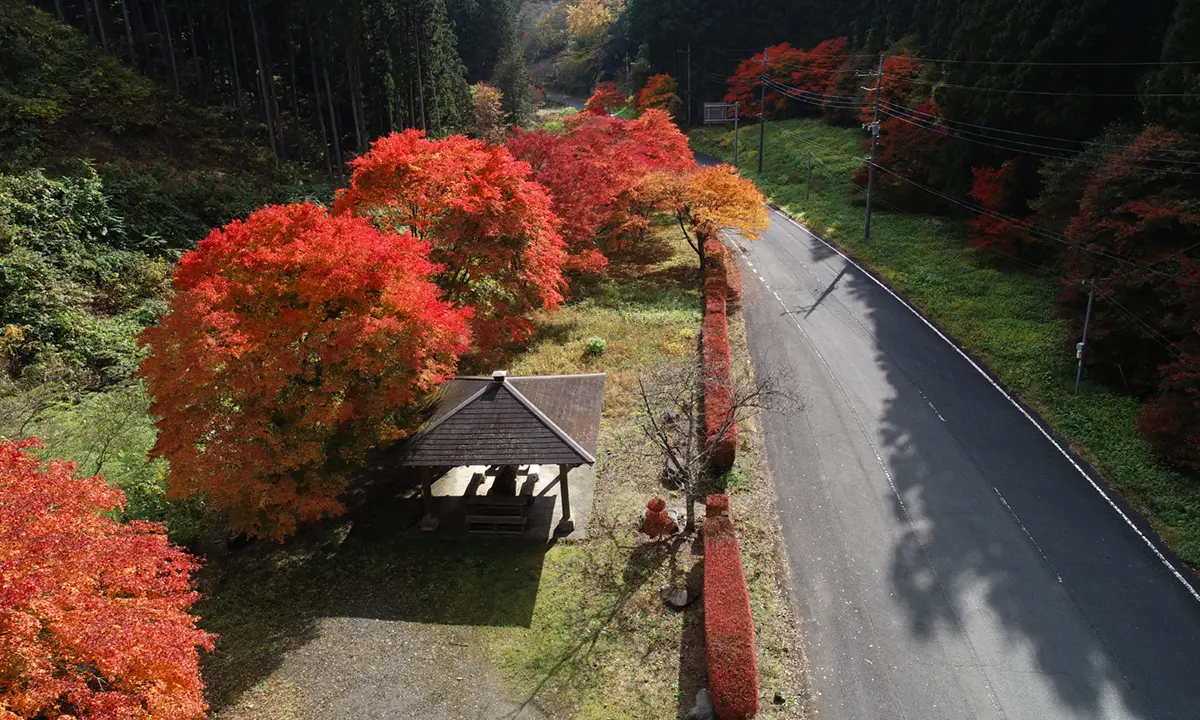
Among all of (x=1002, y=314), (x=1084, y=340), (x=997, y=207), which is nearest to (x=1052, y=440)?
(x=1084, y=340)

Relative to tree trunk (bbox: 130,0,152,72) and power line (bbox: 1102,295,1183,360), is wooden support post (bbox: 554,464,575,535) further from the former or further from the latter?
tree trunk (bbox: 130,0,152,72)

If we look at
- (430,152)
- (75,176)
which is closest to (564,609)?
(430,152)

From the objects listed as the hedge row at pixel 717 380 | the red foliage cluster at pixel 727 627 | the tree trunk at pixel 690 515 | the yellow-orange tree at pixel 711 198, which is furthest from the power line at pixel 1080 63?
the red foliage cluster at pixel 727 627

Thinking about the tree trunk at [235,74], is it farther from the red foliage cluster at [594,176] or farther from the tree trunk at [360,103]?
the red foliage cluster at [594,176]

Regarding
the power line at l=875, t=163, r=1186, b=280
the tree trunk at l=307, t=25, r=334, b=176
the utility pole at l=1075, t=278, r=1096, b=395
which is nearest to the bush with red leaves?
the utility pole at l=1075, t=278, r=1096, b=395

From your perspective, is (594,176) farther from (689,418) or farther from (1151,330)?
(1151,330)
